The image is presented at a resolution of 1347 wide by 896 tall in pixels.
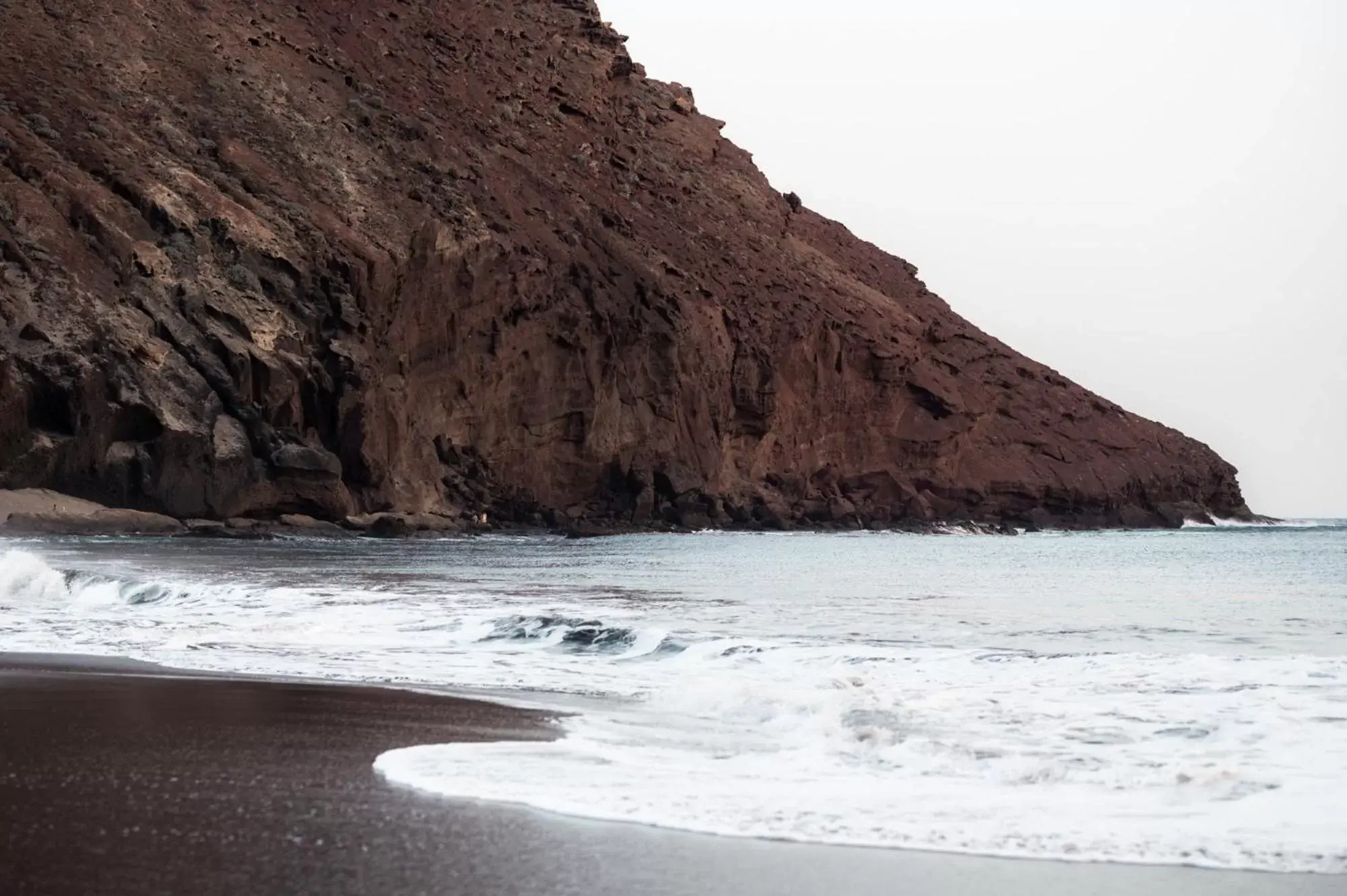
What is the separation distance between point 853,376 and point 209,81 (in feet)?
133

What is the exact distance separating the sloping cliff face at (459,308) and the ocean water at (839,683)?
19.0 metres

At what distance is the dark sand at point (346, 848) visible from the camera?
5410 mm

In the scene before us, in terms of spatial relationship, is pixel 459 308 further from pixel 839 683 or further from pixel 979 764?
pixel 979 764

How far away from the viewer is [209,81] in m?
64.2

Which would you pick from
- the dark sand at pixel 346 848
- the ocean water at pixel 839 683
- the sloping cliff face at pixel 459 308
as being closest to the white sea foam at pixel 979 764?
the ocean water at pixel 839 683

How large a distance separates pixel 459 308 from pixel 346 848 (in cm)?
5834

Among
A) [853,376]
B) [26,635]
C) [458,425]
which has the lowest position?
[26,635]

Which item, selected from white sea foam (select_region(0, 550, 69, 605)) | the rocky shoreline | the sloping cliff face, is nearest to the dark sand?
white sea foam (select_region(0, 550, 69, 605))

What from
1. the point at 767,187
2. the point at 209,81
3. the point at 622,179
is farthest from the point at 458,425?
the point at 767,187

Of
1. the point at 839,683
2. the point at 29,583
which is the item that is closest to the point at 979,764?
the point at 839,683

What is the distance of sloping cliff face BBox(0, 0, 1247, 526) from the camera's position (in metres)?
47.8

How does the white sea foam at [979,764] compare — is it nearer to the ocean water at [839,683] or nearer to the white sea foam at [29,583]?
the ocean water at [839,683]

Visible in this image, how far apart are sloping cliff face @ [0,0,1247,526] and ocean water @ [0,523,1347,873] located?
62.2 ft

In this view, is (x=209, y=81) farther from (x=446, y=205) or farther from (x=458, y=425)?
(x=458, y=425)
